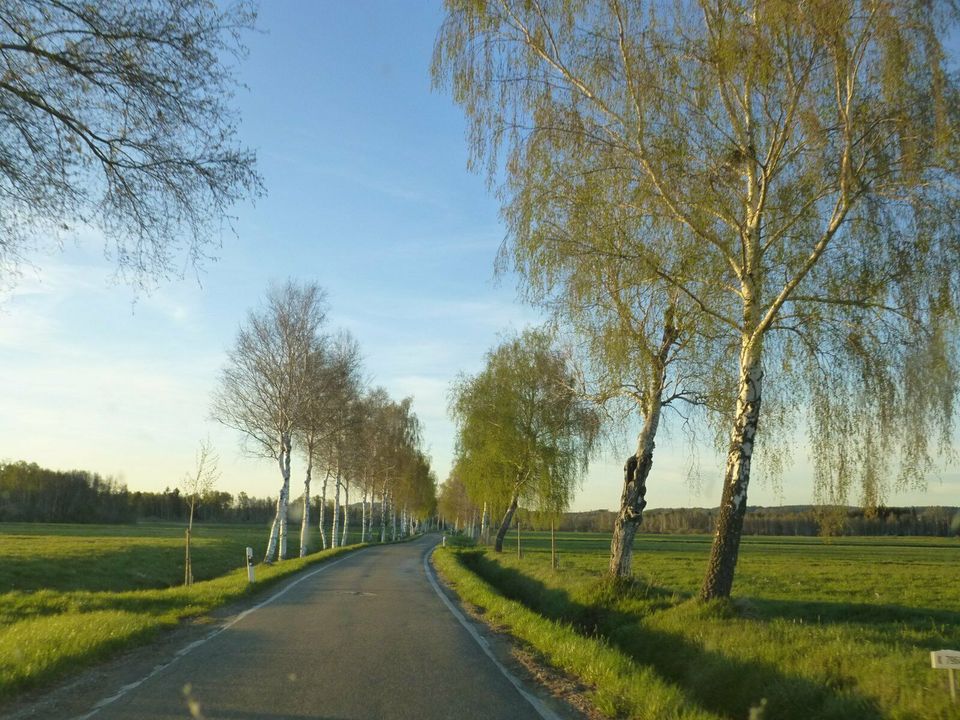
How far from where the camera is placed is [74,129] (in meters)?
7.70

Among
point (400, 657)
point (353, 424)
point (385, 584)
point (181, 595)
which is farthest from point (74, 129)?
point (353, 424)

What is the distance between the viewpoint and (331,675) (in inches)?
331

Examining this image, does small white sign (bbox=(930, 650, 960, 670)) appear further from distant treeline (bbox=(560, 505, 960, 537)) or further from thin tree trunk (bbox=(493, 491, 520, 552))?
distant treeline (bbox=(560, 505, 960, 537))

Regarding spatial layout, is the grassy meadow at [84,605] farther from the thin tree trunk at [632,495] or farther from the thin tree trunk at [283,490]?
the thin tree trunk at [632,495]

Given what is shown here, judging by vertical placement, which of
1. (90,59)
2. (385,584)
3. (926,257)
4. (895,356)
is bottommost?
(385,584)

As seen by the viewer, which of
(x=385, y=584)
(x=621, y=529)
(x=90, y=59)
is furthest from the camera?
(x=385, y=584)

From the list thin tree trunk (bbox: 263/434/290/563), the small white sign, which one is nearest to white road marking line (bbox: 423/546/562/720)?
the small white sign

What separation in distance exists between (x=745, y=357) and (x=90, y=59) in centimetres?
863

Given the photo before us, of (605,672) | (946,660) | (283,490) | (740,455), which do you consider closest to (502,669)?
(605,672)

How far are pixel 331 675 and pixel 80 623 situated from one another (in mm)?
5471

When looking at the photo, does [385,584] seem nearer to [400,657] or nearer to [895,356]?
[400,657]

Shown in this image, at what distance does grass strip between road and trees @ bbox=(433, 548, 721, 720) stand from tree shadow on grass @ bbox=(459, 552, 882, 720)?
23.1 inches

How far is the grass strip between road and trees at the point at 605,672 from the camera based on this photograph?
276 inches

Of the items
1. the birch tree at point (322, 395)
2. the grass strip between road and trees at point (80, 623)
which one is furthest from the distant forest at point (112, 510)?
the grass strip between road and trees at point (80, 623)
